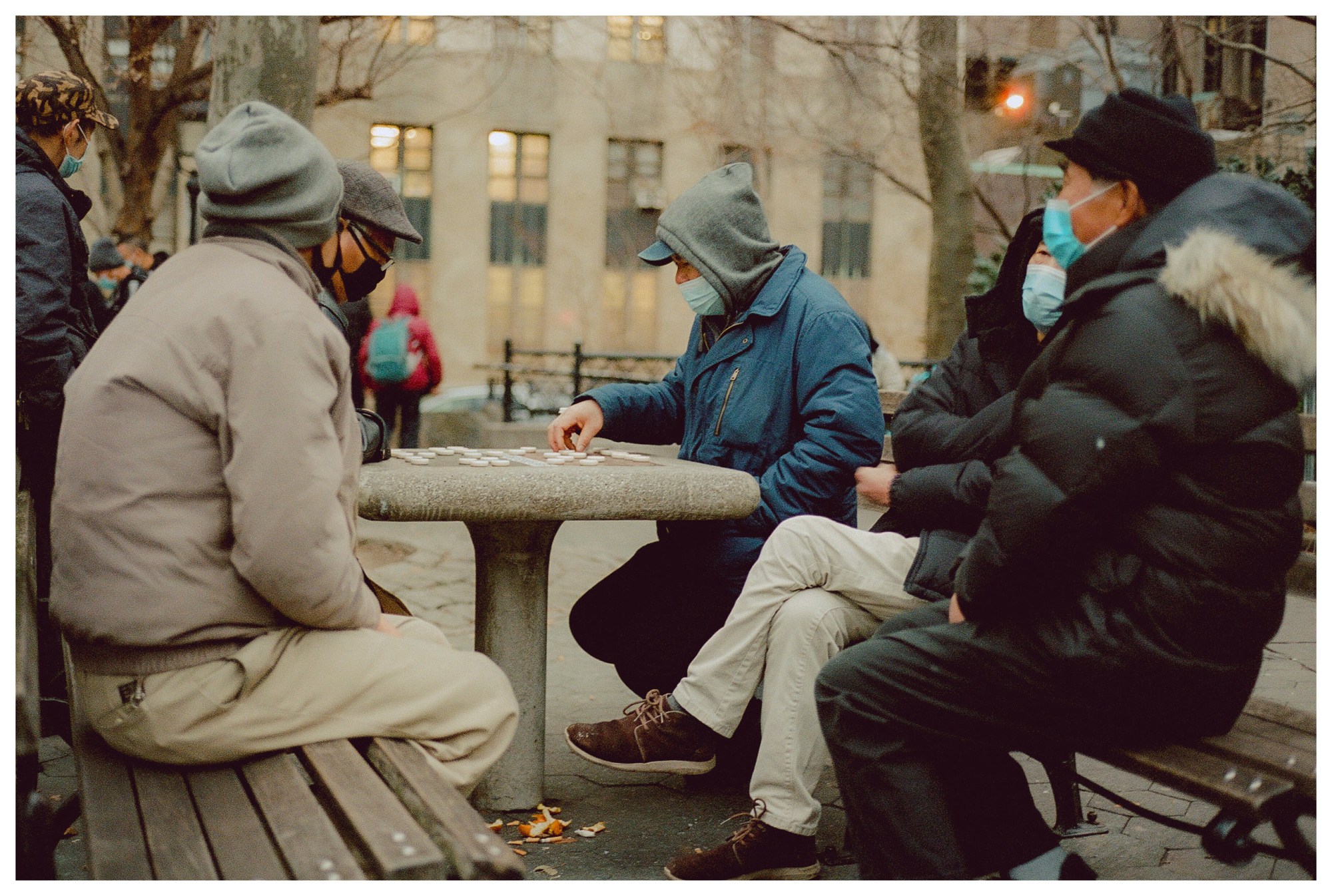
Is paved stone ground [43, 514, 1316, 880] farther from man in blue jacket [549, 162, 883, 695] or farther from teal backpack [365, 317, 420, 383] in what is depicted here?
teal backpack [365, 317, 420, 383]

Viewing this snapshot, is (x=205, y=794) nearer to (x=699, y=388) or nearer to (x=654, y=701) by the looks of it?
(x=654, y=701)

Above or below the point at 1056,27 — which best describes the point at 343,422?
below

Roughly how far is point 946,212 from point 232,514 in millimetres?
12723

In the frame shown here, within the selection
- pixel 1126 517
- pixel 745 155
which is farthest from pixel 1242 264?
pixel 745 155

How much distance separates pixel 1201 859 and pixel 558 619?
3794 mm

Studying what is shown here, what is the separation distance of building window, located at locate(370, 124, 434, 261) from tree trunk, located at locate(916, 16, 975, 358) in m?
15.7

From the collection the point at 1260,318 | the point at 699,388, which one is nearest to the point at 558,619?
the point at 699,388

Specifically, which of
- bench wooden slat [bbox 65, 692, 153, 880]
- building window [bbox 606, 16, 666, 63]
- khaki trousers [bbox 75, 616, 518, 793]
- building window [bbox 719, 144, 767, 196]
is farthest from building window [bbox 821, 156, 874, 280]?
bench wooden slat [bbox 65, 692, 153, 880]

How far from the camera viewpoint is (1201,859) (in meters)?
3.69

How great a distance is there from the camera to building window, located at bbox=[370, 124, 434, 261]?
27.9 meters

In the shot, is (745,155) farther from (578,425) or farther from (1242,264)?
(1242,264)

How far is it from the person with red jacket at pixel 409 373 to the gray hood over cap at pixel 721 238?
7.57m

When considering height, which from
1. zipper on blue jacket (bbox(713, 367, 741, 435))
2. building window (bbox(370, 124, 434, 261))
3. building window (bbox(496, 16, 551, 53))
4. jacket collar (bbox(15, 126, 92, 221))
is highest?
building window (bbox(496, 16, 551, 53))

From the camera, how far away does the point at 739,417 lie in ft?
13.4
